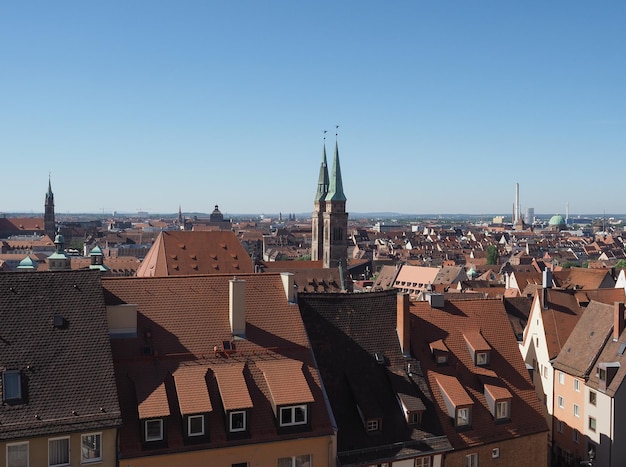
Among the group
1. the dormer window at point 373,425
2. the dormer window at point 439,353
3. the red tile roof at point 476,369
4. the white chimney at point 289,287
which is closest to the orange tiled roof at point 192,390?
the white chimney at point 289,287

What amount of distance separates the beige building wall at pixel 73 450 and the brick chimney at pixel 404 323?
14.1 m

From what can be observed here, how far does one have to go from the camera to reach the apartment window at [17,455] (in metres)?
21.7

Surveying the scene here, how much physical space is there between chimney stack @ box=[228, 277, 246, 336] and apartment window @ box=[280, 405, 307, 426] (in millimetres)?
3969

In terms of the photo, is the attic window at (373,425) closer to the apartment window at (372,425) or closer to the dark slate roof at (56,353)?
the apartment window at (372,425)

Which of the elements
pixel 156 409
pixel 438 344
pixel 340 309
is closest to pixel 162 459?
pixel 156 409

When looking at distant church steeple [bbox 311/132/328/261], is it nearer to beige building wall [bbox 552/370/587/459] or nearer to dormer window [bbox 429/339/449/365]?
beige building wall [bbox 552/370/587/459]

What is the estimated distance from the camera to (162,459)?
23.9m

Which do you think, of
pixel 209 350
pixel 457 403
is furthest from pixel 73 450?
pixel 457 403

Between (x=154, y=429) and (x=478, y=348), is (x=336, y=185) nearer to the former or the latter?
(x=478, y=348)

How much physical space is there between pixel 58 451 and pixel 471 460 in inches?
690

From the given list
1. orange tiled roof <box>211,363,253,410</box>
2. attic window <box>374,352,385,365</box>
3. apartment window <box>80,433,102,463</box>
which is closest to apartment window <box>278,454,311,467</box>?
orange tiled roof <box>211,363,253,410</box>

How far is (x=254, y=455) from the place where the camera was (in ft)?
82.9

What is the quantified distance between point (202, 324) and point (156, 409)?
476cm

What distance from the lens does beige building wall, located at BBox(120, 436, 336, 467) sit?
944 inches
